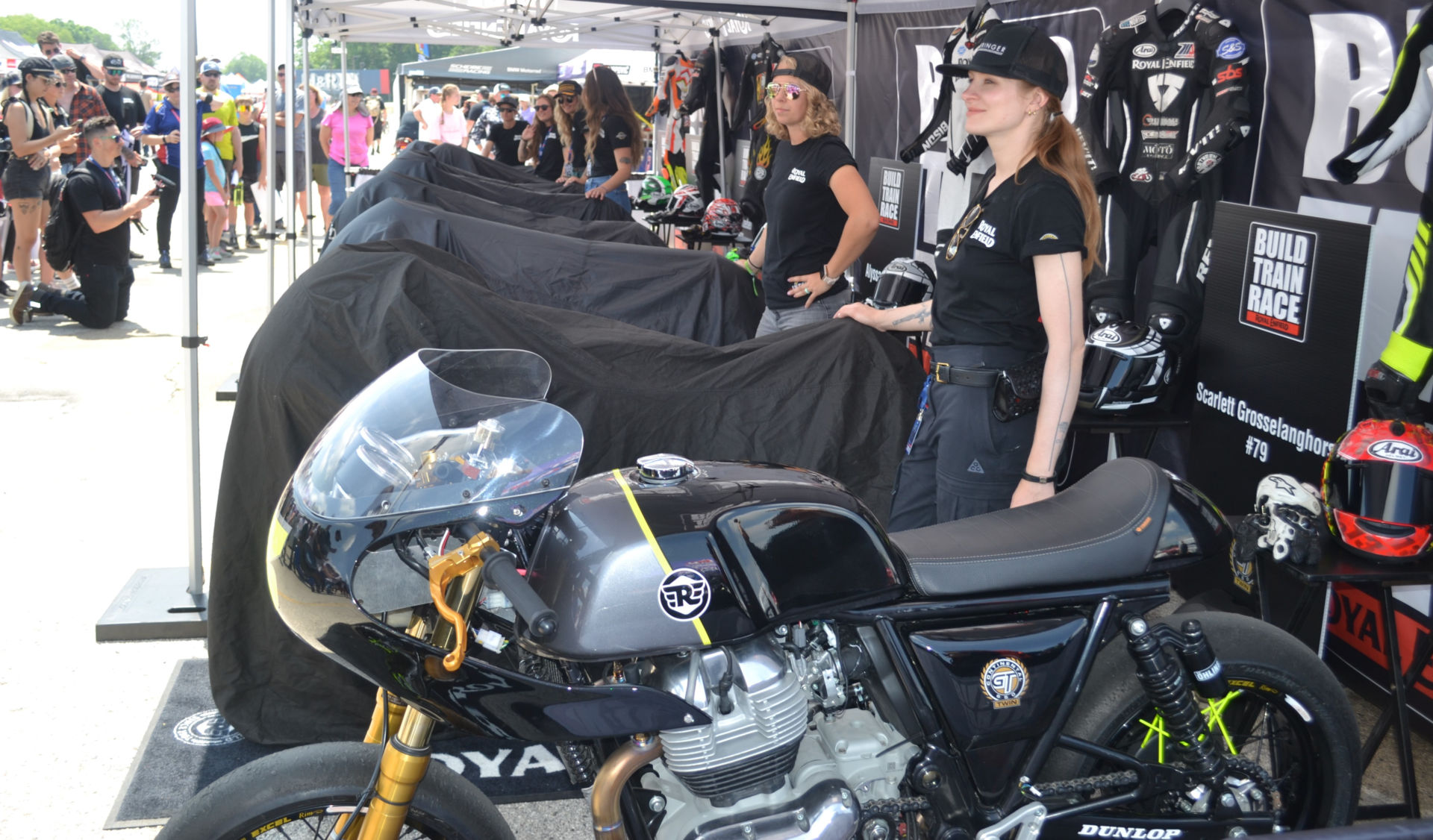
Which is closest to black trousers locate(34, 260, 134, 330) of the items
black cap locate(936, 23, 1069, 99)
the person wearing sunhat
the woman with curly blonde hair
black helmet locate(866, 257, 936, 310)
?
the woman with curly blonde hair

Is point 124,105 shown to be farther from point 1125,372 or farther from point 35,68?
point 1125,372

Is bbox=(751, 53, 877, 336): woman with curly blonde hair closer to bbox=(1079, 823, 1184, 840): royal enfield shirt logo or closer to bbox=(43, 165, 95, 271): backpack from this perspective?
bbox=(1079, 823, 1184, 840): royal enfield shirt logo

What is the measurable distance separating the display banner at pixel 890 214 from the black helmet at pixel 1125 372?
9.74 feet

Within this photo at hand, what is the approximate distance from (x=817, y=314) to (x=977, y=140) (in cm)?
188

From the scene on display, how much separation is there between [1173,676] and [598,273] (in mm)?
3797

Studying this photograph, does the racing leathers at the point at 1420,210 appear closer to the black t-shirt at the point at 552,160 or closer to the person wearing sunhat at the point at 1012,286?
the person wearing sunhat at the point at 1012,286

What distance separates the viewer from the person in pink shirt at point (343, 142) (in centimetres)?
1367

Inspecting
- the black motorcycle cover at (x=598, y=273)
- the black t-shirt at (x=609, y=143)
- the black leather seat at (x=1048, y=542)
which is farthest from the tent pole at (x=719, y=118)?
the black leather seat at (x=1048, y=542)

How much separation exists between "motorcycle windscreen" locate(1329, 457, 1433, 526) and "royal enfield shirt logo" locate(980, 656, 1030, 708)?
1.08 m

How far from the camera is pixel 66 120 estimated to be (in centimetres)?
918

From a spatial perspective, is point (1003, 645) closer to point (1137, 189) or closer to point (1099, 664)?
point (1099, 664)

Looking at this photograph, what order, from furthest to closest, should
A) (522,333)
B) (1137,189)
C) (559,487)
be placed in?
(1137,189) → (522,333) → (559,487)

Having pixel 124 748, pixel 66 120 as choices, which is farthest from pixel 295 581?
pixel 66 120

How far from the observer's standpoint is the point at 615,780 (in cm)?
176
